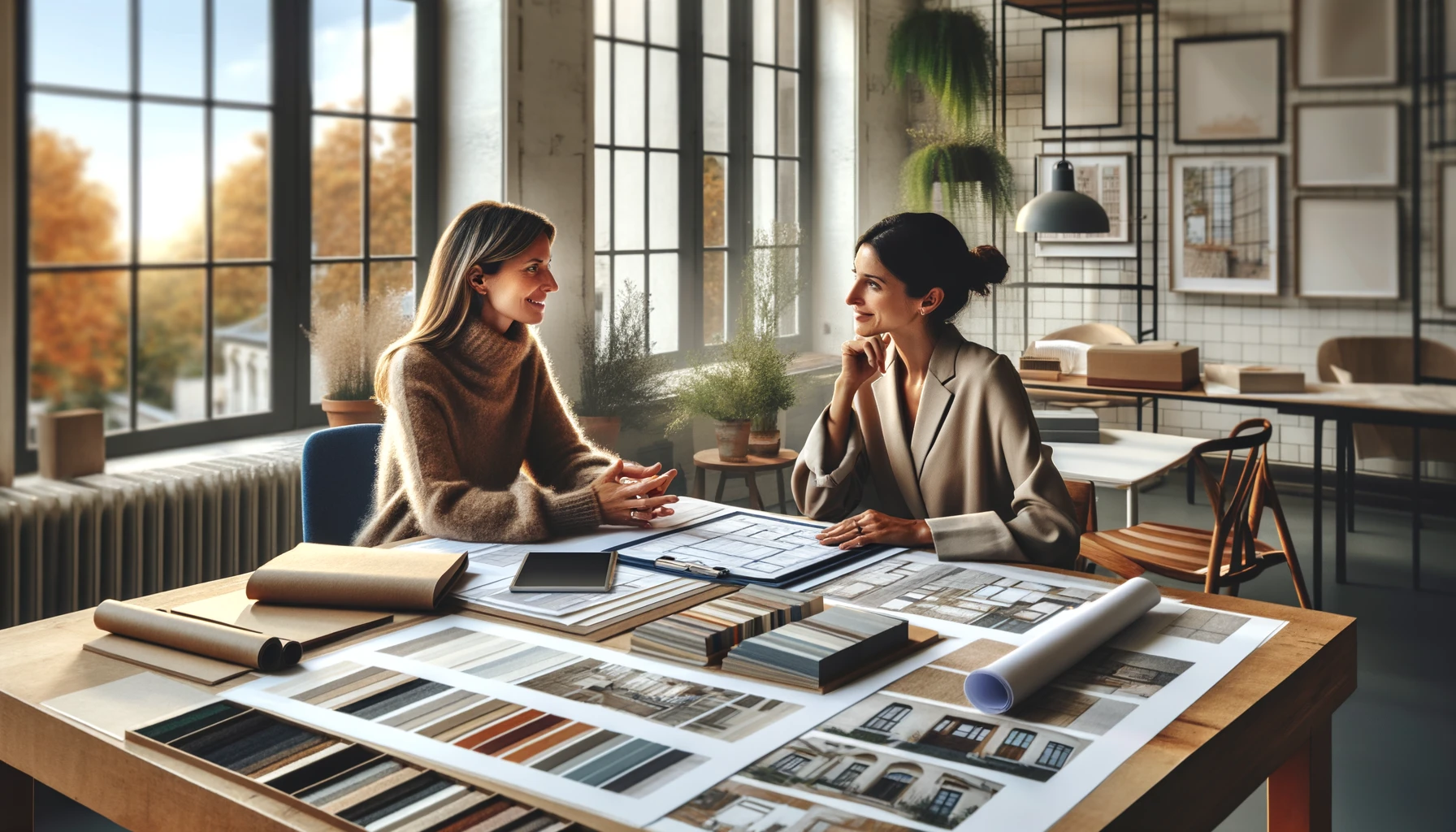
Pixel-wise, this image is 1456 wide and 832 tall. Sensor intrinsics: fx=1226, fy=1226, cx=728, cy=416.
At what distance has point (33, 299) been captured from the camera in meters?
3.59

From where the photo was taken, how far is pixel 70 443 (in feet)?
11.6

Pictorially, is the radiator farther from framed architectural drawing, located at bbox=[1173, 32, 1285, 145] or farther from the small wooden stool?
framed architectural drawing, located at bbox=[1173, 32, 1285, 145]

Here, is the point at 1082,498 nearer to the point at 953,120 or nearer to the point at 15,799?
the point at 15,799

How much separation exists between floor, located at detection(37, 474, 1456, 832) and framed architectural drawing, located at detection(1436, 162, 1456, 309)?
3.82 feet

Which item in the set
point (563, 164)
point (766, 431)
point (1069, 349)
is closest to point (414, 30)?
point (563, 164)

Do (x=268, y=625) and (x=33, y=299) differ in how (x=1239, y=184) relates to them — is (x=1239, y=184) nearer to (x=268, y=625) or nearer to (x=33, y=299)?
(x=33, y=299)

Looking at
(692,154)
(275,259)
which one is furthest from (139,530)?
(692,154)

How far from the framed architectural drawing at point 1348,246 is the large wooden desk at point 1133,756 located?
536cm

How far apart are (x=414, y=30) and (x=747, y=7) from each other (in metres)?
2.26

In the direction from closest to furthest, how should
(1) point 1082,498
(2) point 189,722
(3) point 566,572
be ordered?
1. (2) point 189,722
2. (3) point 566,572
3. (1) point 1082,498

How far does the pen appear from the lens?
201 centimetres

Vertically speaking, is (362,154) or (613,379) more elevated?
(362,154)

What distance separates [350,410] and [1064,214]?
10.5 ft

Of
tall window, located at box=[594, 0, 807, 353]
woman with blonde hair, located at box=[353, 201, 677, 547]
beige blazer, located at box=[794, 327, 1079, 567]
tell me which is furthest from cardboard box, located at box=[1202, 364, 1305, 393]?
woman with blonde hair, located at box=[353, 201, 677, 547]
